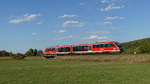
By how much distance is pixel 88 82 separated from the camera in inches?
525

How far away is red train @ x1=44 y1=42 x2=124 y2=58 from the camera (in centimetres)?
4540

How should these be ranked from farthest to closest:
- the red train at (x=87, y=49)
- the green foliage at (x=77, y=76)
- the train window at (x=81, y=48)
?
the train window at (x=81, y=48) → the red train at (x=87, y=49) → the green foliage at (x=77, y=76)

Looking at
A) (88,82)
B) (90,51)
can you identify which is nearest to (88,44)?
(90,51)

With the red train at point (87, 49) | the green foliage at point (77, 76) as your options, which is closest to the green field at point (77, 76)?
the green foliage at point (77, 76)

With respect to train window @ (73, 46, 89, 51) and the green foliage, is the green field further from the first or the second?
train window @ (73, 46, 89, 51)

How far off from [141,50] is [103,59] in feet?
73.8

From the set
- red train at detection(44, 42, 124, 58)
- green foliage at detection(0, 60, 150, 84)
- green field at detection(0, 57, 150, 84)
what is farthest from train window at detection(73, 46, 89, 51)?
green foliage at detection(0, 60, 150, 84)

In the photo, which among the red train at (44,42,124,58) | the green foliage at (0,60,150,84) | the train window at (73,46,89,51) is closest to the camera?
the green foliage at (0,60,150,84)

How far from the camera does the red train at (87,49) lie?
45.4 metres

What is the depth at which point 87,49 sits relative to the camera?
5169 centimetres

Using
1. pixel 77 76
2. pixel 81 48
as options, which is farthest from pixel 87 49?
pixel 77 76

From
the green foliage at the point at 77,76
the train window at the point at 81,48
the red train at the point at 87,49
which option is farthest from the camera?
the train window at the point at 81,48

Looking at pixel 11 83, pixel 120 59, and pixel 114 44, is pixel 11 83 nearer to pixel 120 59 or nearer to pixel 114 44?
pixel 120 59

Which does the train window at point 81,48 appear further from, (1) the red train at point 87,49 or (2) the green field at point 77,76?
(2) the green field at point 77,76
